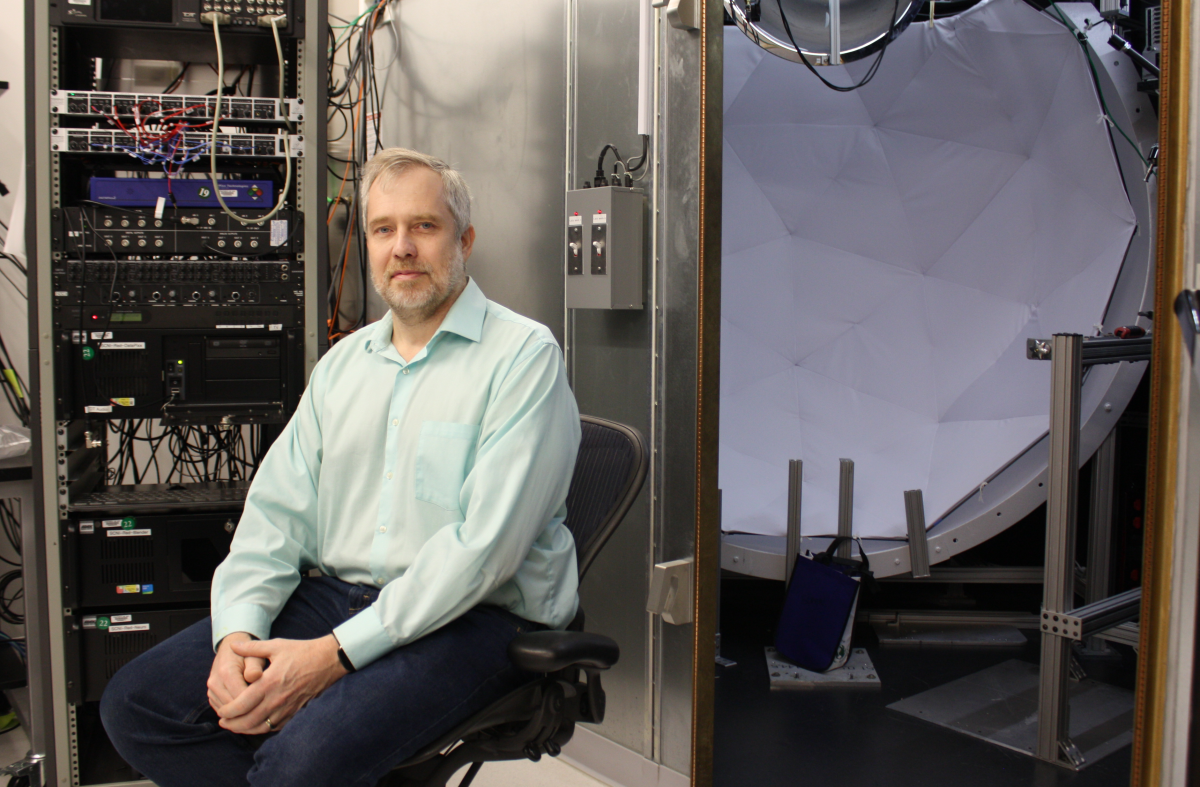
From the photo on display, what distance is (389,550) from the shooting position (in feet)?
5.47

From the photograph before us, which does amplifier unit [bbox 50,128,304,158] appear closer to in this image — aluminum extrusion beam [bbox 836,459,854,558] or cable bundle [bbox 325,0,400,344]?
cable bundle [bbox 325,0,400,344]

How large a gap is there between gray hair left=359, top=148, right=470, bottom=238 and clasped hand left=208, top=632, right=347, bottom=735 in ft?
2.77

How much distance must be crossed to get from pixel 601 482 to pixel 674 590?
0.68 meters

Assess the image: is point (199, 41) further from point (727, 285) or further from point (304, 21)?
point (727, 285)

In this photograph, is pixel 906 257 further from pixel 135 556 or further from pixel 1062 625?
pixel 135 556

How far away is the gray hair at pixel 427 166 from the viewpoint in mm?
1777

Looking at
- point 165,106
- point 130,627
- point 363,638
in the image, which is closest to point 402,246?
point 363,638

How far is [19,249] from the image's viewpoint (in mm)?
2482

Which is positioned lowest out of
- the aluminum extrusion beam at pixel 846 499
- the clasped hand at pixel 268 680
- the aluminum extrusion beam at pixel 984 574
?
the aluminum extrusion beam at pixel 984 574

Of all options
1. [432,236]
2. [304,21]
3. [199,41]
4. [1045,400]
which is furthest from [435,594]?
[1045,400]

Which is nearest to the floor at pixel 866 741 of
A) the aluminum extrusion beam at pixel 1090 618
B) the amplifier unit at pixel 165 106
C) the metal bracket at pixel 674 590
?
the aluminum extrusion beam at pixel 1090 618

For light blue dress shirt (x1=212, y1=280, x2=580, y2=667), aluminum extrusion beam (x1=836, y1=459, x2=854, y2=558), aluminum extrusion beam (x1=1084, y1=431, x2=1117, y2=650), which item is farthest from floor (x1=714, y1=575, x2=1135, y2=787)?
light blue dress shirt (x1=212, y1=280, x2=580, y2=667)

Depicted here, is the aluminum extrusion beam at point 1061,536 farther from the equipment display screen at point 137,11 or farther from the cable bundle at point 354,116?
the equipment display screen at point 137,11

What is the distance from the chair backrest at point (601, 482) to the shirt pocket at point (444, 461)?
231 mm
